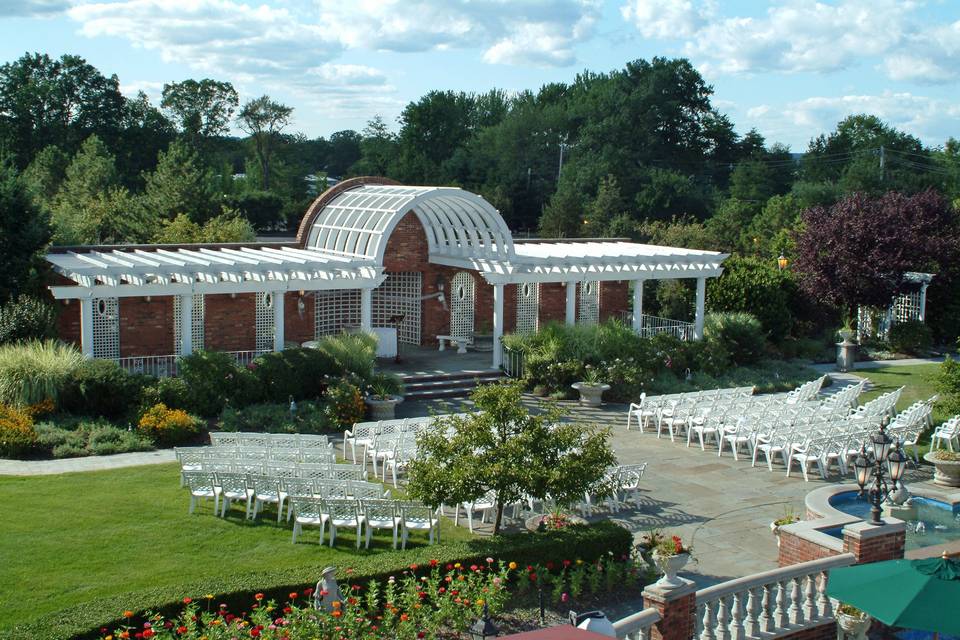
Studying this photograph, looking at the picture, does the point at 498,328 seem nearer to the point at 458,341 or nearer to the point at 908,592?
the point at 458,341

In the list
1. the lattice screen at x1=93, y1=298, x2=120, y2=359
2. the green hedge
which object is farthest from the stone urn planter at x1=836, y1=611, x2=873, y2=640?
the lattice screen at x1=93, y1=298, x2=120, y2=359

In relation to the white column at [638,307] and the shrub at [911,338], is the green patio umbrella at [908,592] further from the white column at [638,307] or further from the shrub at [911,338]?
the shrub at [911,338]

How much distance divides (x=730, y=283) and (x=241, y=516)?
19972 millimetres

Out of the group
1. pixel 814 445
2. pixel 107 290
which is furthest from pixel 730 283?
pixel 107 290

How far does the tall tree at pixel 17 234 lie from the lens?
22047mm

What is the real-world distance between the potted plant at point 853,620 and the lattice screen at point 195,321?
671 inches

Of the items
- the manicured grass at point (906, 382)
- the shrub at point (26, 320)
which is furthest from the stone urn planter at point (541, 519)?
the shrub at point (26, 320)

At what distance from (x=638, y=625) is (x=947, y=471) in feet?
32.0

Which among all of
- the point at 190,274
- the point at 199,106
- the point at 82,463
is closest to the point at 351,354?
the point at 190,274

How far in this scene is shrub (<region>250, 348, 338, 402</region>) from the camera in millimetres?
21375

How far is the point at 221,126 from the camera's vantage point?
244ft

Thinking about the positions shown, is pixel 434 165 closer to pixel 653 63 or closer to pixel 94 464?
pixel 653 63

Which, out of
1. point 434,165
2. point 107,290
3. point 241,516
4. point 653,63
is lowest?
point 241,516

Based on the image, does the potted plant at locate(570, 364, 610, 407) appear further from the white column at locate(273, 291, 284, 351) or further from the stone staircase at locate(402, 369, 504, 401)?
the white column at locate(273, 291, 284, 351)
